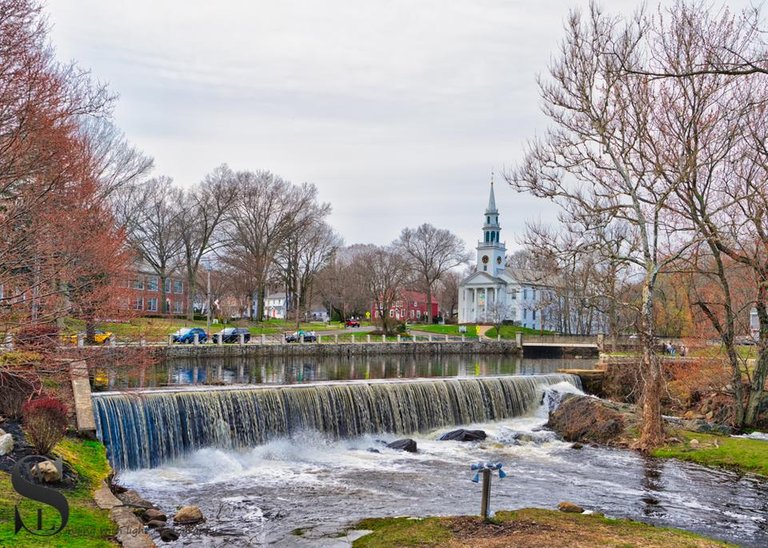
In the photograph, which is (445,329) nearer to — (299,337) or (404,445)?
(299,337)

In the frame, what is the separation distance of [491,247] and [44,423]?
79176 mm

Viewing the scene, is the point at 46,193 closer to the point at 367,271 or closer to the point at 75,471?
the point at 75,471

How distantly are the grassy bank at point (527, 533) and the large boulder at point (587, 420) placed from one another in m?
9.49

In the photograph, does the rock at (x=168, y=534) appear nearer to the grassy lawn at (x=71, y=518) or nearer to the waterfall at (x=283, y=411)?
the grassy lawn at (x=71, y=518)

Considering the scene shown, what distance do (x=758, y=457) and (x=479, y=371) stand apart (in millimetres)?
23763

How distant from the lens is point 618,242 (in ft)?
58.3

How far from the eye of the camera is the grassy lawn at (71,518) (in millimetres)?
7445

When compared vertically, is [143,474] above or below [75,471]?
below

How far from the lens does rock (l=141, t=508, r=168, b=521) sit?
10.5 metres

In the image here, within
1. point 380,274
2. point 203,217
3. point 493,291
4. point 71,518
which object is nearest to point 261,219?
point 203,217

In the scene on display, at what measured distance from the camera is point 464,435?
2002 centimetres

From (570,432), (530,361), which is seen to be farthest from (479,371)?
(570,432)

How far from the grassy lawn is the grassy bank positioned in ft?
11.6

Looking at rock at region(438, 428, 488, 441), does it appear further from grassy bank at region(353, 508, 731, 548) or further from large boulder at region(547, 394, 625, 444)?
grassy bank at region(353, 508, 731, 548)
